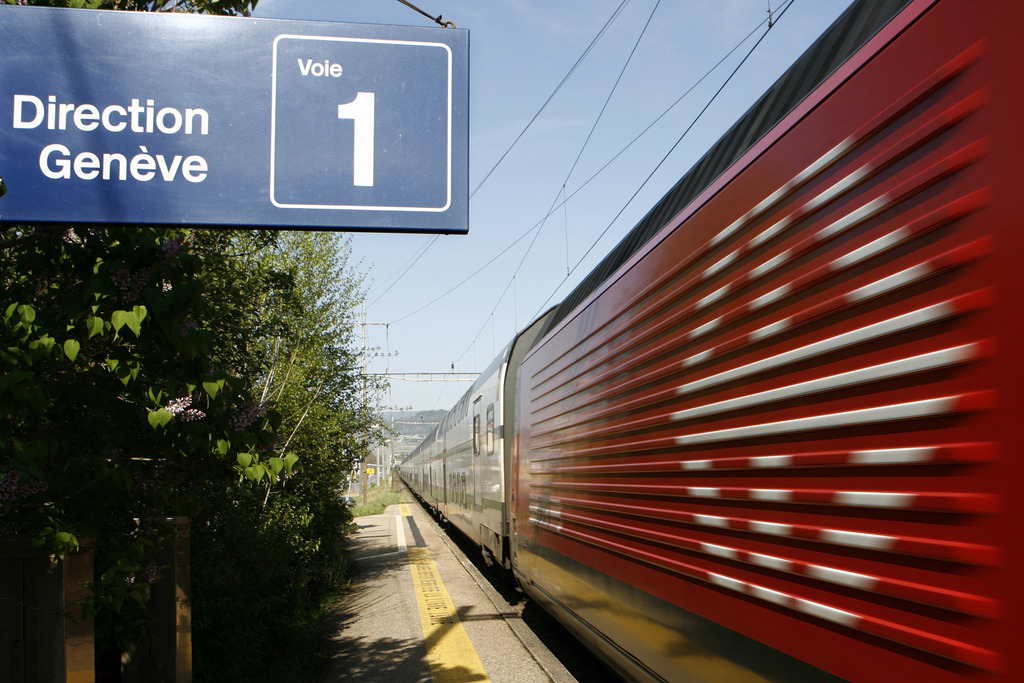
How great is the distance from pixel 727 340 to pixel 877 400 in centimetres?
100

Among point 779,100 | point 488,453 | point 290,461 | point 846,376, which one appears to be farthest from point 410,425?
point 846,376

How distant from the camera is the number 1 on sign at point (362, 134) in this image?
357 cm

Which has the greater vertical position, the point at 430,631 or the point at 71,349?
the point at 71,349

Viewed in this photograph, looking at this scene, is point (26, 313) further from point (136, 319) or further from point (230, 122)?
point (230, 122)

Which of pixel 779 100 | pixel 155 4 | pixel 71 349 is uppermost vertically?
pixel 155 4

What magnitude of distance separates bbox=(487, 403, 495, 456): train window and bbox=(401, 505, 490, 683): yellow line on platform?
1949 mm

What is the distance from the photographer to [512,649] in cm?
827

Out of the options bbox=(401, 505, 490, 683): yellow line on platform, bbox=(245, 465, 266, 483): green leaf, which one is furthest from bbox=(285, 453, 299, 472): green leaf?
bbox=(401, 505, 490, 683): yellow line on platform

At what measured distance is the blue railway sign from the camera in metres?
3.41

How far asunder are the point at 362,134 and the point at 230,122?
1.69 feet

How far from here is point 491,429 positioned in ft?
38.9

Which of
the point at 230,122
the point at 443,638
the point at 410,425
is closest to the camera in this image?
the point at 230,122

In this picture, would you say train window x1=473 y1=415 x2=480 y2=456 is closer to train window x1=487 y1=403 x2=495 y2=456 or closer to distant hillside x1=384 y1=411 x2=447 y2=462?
train window x1=487 y1=403 x2=495 y2=456

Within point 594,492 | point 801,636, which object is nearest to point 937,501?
point 801,636
